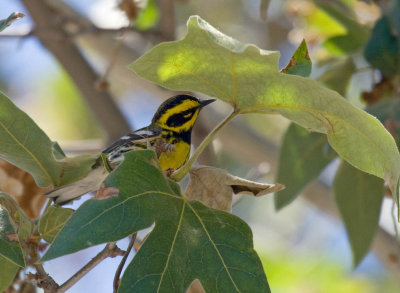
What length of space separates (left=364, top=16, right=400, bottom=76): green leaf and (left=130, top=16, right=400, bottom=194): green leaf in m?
1.50

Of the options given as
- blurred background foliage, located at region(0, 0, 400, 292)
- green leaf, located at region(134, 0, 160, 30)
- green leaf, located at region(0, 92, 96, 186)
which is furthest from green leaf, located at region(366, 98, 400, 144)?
green leaf, located at region(134, 0, 160, 30)

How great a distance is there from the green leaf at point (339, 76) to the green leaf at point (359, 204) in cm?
46

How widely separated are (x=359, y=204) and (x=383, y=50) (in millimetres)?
705

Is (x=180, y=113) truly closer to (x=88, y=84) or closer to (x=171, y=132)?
(x=171, y=132)

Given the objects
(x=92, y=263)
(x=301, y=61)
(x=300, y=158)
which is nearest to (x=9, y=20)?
(x=92, y=263)

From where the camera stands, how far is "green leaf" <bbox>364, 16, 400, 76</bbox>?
3213 millimetres

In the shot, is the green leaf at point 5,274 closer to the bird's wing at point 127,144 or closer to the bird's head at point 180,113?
the bird's wing at point 127,144

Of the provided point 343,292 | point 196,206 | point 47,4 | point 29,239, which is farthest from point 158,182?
point 343,292

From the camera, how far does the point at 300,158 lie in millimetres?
3139

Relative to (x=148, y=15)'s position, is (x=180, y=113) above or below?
below

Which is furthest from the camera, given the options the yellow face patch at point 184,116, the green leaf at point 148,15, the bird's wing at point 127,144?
the green leaf at point 148,15

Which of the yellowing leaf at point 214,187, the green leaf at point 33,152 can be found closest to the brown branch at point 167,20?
the green leaf at point 33,152

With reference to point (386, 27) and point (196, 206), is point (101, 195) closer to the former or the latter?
point (196, 206)

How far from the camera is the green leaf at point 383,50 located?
3.21 m
